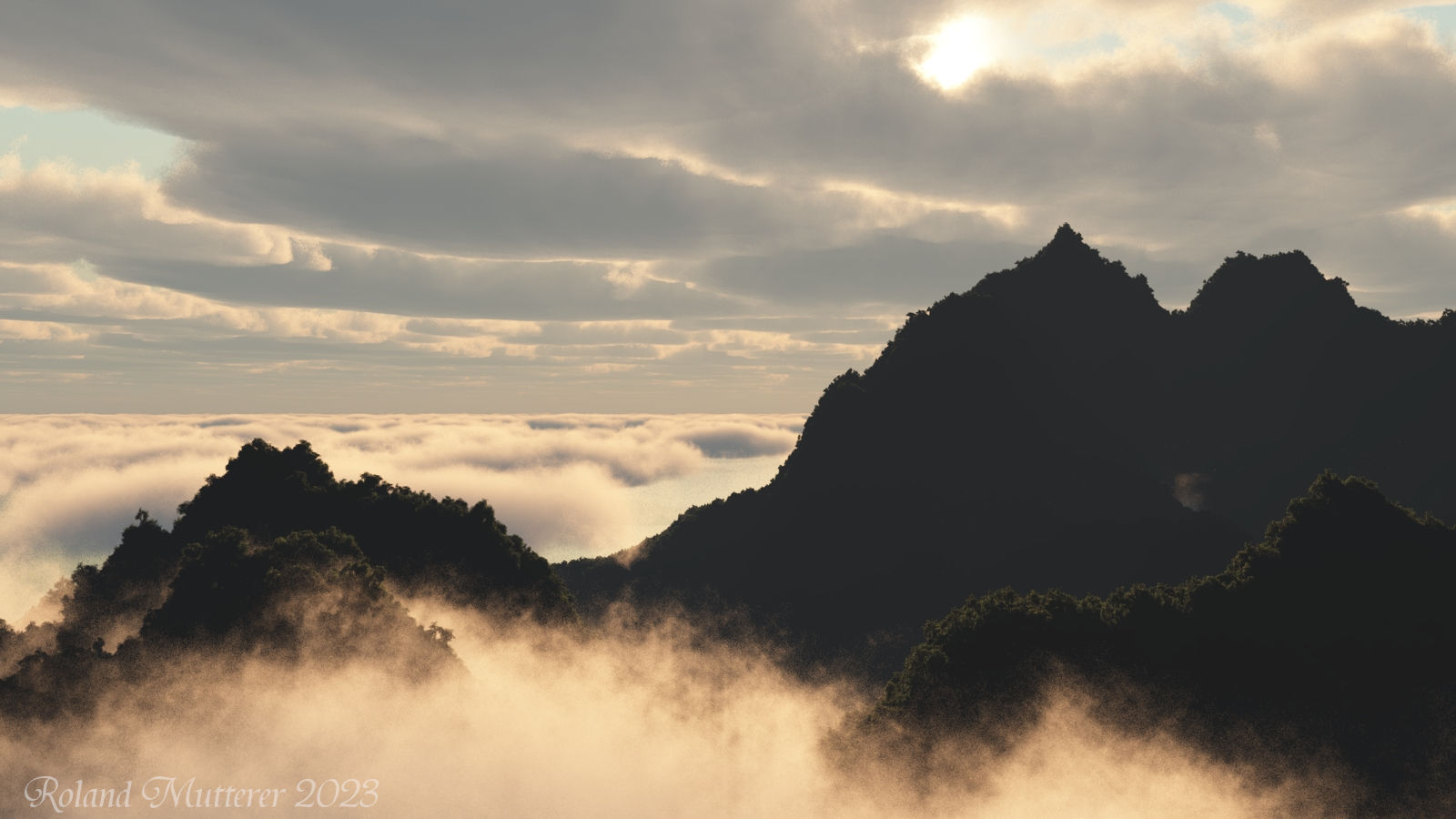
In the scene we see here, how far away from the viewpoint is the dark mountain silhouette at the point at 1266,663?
1710 inches

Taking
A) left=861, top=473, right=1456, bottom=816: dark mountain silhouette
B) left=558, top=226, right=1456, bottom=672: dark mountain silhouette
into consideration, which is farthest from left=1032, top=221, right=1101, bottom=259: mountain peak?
left=861, top=473, right=1456, bottom=816: dark mountain silhouette

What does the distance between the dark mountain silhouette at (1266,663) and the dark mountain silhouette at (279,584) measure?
25611 mm

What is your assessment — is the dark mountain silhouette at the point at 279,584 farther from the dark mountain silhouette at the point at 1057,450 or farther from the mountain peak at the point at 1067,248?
the mountain peak at the point at 1067,248

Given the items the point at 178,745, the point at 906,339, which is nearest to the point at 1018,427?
the point at 906,339

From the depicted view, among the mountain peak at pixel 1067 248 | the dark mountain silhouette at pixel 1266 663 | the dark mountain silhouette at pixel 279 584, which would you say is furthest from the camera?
the mountain peak at pixel 1067 248

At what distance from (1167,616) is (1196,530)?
242 feet

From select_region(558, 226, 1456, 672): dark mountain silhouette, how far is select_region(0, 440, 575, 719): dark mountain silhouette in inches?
1984

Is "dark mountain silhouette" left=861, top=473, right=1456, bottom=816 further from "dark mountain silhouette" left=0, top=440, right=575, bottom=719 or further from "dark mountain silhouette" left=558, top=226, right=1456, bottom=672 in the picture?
"dark mountain silhouette" left=558, top=226, right=1456, bottom=672

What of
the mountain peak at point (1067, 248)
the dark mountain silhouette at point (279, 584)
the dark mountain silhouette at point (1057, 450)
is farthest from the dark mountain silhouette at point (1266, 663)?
Result: the mountain peak at point (1067, 248)

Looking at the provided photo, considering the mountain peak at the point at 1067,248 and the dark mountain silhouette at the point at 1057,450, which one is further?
the mountain peak at the point at 1067,248

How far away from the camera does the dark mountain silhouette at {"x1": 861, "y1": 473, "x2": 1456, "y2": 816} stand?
43.4 m

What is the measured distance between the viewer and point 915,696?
45625 millimetres

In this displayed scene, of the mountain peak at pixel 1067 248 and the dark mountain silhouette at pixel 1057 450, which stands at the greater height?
the mountain peak at pixel 1067 248

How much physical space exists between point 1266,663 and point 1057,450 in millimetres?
87074
